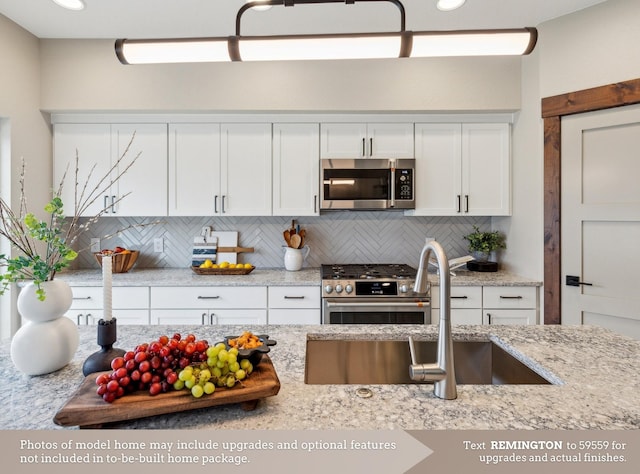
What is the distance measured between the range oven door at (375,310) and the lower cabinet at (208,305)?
0.56m

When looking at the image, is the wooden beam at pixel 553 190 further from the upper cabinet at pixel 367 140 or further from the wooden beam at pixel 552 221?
the upper cabinet at pixel 367 140

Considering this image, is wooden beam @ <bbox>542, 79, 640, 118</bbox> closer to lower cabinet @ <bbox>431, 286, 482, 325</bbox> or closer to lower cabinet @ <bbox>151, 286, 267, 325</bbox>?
lower cabinet @ <bbox>431, 286, 482, 325</bbox>

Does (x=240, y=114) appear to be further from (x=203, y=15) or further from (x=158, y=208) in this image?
(x=158, y=208)

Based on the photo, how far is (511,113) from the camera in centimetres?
302

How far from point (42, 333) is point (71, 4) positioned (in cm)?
239

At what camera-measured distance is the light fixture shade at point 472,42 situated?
124cm

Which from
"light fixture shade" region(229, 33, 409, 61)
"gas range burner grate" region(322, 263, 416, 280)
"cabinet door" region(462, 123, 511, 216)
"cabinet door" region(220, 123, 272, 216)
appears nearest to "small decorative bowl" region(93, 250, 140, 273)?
"cabinet door" region(220, 123, 272, 216)

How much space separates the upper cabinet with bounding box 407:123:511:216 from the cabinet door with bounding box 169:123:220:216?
175 cm

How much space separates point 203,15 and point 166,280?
1.98 meters

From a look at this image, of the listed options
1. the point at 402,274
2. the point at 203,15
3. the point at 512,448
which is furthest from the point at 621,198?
the point at 203,15

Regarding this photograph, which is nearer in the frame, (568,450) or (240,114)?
(568,450)

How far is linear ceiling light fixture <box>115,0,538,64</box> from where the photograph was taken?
123cm

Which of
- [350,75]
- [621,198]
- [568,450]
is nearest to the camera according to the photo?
[568,450]

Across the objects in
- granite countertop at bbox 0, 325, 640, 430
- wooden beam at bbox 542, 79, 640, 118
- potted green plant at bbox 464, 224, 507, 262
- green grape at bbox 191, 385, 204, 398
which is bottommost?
granite countertop at bbox 0, 325, 640, 430
